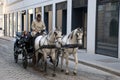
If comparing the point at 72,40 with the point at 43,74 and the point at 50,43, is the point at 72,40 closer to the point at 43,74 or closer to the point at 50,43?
the point at 50,43

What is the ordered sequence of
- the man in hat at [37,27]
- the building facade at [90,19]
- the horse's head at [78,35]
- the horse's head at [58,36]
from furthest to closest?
the building facade at [90,19]
the man in hat at [37,27]
the horse's head at [78,35]
the horse's head at [58,36]

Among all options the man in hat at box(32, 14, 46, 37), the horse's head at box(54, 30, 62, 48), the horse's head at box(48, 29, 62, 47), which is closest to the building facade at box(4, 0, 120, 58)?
the man in hat at box(32, 14, 46, 37)

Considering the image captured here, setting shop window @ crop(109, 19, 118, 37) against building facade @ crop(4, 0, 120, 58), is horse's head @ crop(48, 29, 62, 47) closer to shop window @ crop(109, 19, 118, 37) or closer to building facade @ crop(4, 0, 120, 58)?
building facade @ crop(4, 0, 120, 58)

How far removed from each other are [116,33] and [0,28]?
37.8m

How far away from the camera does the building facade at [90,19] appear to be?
17.9 metres

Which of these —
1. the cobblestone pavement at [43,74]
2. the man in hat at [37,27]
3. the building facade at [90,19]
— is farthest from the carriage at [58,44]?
the building facade at [90,19]

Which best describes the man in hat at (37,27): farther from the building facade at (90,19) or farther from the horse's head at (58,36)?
the building facade at (90,19)

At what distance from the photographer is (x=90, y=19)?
20.2 metres

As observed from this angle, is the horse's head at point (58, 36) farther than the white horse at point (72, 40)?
No

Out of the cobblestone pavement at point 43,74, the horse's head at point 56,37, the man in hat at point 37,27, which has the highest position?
the man in hat at point 37,27

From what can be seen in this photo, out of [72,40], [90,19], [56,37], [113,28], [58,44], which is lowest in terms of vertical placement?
[58,44]

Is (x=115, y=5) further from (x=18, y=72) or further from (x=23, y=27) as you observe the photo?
(x=23, y=27)

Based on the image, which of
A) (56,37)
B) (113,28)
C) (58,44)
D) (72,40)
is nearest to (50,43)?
(58,44)

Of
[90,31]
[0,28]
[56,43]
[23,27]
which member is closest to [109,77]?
[56,43]
